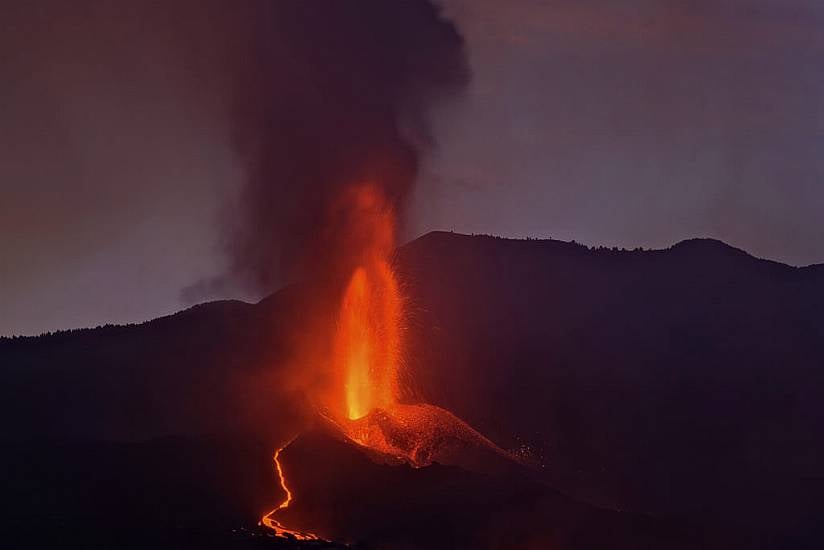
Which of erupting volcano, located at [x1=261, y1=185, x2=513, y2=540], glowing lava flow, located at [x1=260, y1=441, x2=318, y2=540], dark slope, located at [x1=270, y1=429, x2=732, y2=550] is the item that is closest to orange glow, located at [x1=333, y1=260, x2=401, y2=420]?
erupting volcano, located at [x1=261, y1=185, x2=513, y2=540]

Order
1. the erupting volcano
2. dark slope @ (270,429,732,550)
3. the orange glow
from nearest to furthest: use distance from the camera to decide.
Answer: dark slope @ (270,429,732,550)
the erupting volcano
the orange glow

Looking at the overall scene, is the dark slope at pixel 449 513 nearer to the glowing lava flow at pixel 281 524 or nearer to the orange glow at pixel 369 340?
the glowing lava flow at pixel 281 524

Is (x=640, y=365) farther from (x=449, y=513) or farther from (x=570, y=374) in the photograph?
(x=449, y=513)

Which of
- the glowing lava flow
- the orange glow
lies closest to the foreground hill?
the orange glow

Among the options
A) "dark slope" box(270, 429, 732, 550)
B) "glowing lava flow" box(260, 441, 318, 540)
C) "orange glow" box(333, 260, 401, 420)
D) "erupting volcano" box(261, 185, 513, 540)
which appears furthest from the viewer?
"orange glow" box(333, 260, 401, 420)

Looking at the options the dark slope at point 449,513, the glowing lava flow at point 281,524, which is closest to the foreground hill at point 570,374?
the glowing lava flow at point 281,524

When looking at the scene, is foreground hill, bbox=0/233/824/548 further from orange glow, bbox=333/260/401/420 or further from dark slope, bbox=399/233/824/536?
orange glow, bbox=333/260/401/420

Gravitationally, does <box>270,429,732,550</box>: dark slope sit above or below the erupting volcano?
below

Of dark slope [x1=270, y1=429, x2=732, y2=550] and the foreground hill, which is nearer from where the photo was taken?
dark slope [x1=270, y1=429, x2=732, y2=550]
